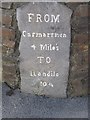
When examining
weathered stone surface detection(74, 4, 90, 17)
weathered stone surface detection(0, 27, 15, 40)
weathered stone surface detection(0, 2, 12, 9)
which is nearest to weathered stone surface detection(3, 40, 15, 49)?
weathered stone surface detection(0, 27, 15, 40)

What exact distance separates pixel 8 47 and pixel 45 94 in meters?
0.42

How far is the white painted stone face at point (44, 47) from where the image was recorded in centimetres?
211

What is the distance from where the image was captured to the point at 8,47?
2320 millimetres

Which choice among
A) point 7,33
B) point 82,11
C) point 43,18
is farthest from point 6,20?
point 82,11

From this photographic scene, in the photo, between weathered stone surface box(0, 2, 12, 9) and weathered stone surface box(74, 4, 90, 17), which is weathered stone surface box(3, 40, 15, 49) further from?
weathered stone surface box(74, 4, 90, 17)

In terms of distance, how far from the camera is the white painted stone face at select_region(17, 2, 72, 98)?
2113 millimetres

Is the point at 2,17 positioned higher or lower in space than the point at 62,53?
higher

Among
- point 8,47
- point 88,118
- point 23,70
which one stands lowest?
point 88,118

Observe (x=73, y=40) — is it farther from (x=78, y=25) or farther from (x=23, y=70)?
(x=23, y=70)

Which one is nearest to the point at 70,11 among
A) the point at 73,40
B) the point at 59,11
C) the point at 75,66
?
the point at 59,11

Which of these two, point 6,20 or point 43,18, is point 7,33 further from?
point 43,18

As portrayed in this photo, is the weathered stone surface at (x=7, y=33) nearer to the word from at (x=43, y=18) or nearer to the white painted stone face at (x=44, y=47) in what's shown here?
the white painted stone face at (x=44, y=47)

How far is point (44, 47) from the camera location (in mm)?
2219

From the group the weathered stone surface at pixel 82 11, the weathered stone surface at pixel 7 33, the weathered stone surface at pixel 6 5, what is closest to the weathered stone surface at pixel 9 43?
the weathered stone surface at pixel 7 33
